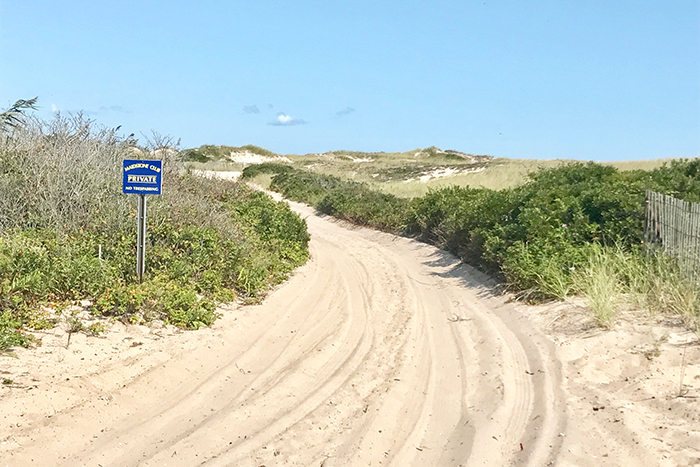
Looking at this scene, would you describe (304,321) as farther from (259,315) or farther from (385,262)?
(385,262)

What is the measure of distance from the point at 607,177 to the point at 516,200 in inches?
86.1

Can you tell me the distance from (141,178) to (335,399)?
4602 millimetres

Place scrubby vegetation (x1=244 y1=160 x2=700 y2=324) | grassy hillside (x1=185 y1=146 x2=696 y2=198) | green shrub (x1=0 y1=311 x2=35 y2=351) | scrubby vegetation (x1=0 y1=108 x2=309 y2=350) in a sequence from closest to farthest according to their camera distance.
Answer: green shrub (x1=0 y1=311 x2=35 y2=351)
scrubby vegetation (x1=0 y1=108 x2=309 y2=350)
scrubby vegetation (x1=244 y1=160 x2=700 y2=324)
grassy hillside (x1=185 y1=146 x2=696 y2=198)

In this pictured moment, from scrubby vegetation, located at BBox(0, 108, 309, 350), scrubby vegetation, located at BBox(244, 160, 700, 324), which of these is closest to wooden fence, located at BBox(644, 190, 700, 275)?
scrubby vegetation, located at BBox(244, 160, 700, 324)

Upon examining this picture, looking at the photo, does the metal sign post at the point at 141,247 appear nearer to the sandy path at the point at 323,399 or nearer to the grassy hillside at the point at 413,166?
the sandy path at the point at 323,399

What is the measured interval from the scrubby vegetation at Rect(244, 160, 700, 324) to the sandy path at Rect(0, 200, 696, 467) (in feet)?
3.09

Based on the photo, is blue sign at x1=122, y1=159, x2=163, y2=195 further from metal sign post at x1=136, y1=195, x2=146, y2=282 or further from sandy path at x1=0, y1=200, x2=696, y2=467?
sandy path at x1=0, y1=200, x2=696, y2=467

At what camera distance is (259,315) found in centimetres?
911

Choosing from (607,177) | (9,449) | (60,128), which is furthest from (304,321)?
(607,177)

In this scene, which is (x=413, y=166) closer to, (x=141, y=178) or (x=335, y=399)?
(x=141, y=178)

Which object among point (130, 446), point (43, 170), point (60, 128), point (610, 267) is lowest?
point (130, 446)

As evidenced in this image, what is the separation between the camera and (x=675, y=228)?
863cm

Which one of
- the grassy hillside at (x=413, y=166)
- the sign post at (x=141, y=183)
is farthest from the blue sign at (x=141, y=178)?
the grassy hillside at (x=413, y=166)

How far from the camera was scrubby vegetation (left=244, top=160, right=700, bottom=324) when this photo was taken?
8.48 metres
